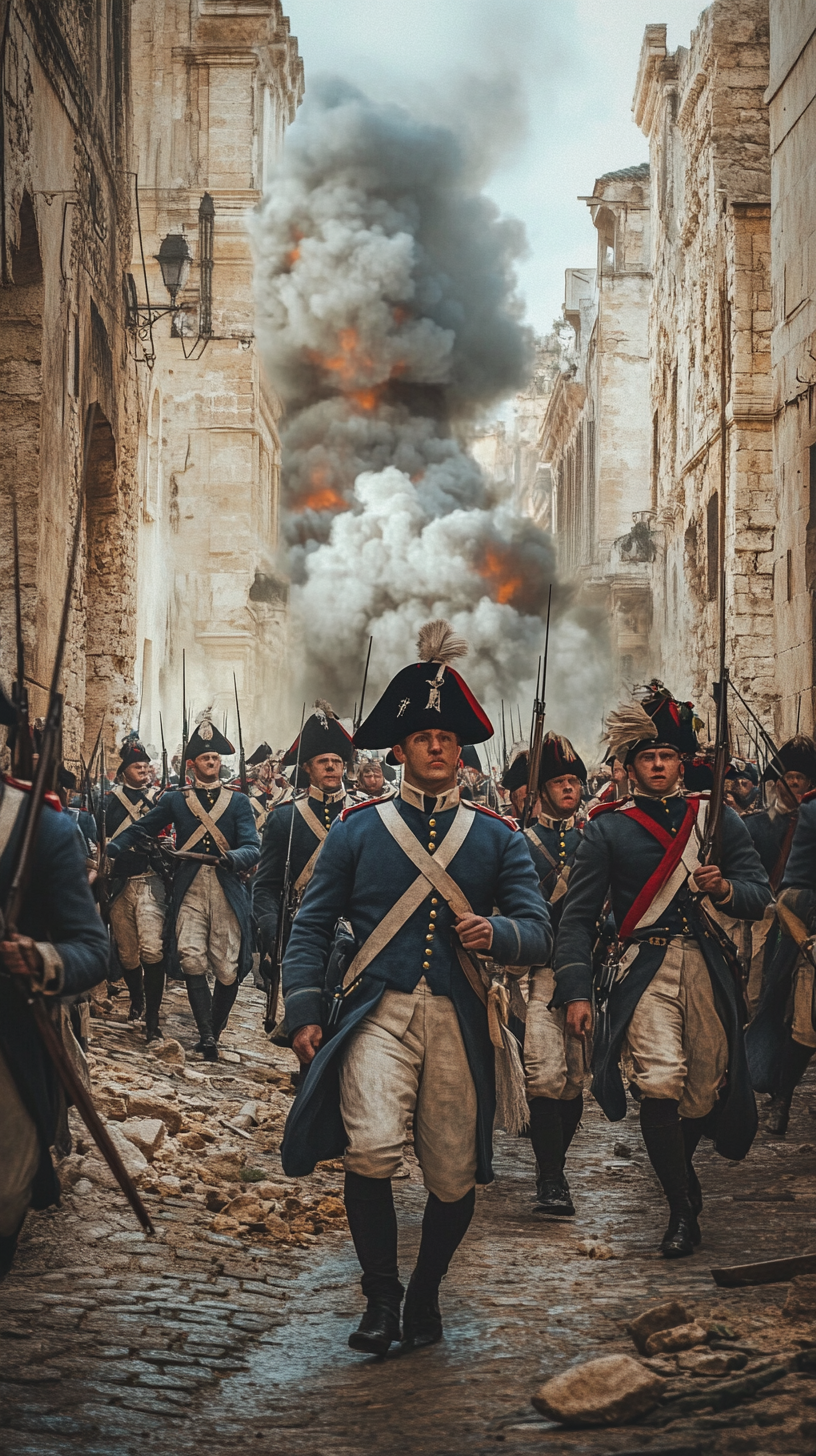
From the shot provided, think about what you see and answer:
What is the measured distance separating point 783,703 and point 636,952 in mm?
14739

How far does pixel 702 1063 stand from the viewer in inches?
213

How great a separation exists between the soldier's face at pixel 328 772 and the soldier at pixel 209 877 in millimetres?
1600

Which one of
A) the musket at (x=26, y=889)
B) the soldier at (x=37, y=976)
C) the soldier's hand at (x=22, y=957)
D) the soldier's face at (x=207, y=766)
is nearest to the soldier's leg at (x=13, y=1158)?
the soldier at (x=37, y=976)

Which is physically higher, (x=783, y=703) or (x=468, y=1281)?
(x=783, y=703)

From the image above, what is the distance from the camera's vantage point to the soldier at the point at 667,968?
532cm

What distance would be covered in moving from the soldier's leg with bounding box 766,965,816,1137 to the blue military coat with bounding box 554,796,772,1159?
1690 mm

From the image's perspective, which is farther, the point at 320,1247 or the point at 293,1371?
the point at 320,1247

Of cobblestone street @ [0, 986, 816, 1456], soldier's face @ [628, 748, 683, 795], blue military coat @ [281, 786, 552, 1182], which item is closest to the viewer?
cobblestone street @ [0, 986, 816, 1456]

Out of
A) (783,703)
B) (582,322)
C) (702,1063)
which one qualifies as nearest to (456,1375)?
(702,1063)

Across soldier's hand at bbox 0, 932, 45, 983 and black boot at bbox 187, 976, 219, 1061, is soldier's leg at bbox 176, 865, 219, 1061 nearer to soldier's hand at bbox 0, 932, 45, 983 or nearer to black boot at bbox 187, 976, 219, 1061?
black boot at bbox 187, 976, 219, 1061

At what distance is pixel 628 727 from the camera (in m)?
5.78

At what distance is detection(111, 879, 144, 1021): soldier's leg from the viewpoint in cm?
1048

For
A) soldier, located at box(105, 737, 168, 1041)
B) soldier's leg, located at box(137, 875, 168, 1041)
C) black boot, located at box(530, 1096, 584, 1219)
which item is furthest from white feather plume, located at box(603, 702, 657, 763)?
soldier's leg, located at box(137, 875, 168, 1041)

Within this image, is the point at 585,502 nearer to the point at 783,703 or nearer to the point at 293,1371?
the point at 783,703
